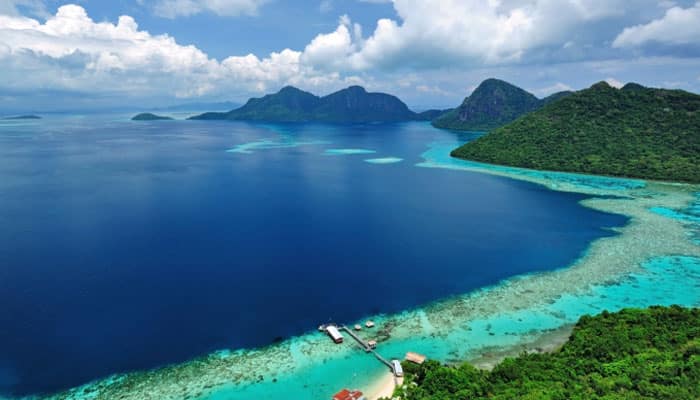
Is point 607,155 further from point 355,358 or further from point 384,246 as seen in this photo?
point 355,358

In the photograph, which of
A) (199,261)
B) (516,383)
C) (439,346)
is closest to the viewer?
(516,383)

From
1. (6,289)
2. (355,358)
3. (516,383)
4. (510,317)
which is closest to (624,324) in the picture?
(510,317)

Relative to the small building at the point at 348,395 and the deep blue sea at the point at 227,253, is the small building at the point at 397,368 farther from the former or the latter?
the deep blue sea at the point at 227,253

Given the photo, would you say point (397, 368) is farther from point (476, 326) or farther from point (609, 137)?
point (609, 137)

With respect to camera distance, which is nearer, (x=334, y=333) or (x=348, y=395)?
(x=348, y=395)

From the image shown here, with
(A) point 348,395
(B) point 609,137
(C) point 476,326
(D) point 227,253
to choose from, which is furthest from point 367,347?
(B) point 609,137

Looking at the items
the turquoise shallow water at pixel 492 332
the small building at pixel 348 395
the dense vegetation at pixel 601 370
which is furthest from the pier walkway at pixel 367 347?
the small building at pixel 348 395
